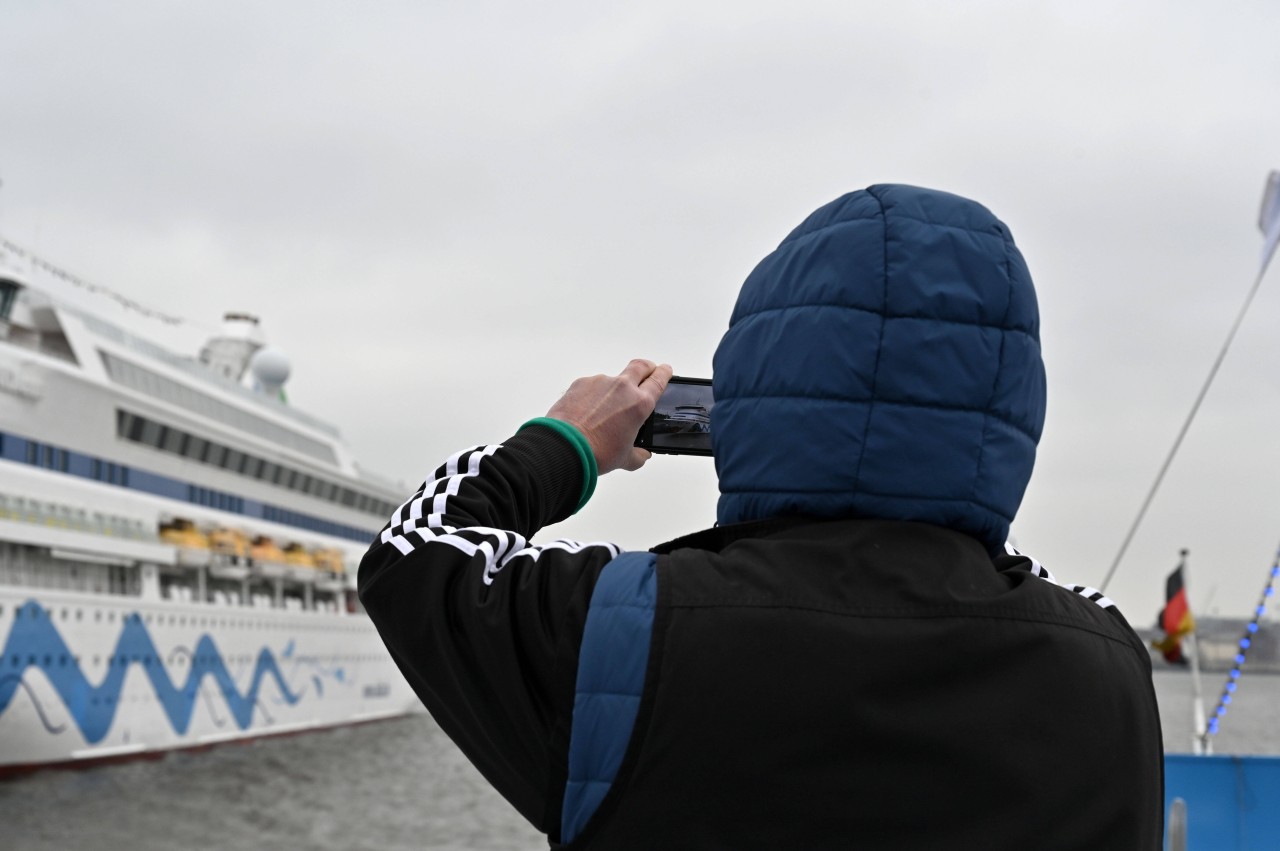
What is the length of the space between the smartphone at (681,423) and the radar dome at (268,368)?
3781 centimetres

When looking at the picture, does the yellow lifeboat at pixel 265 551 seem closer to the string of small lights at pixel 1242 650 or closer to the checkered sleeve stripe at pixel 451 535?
the string of small lights at pixel 1242 650

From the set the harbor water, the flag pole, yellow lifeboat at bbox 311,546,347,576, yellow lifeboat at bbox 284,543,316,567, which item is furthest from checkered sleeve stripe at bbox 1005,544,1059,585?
yellow lifeboat at bbox 311,546,347,576

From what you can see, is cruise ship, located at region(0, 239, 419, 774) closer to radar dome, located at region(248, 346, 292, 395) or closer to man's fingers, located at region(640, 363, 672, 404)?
radar dome, located at region(248, 346, 292, 395)

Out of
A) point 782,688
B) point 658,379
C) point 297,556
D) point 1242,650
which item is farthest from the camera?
point 297,556

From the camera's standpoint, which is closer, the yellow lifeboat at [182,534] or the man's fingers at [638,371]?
the man's fingers at [638,371]

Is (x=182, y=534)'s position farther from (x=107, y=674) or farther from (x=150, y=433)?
(x=107, y=674)

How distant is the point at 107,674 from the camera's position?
73.4ft

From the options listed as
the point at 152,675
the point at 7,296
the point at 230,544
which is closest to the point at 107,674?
the point at 152,675

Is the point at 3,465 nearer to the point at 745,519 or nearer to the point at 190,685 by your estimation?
the point at 190,685

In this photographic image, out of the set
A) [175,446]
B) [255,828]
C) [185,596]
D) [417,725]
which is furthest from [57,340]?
[417,725]

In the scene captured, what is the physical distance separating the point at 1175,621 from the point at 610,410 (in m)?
12.5

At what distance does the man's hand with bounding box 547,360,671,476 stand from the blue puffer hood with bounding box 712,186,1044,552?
0.22 metres

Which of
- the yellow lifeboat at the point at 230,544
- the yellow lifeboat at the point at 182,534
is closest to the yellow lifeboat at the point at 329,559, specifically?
the yellow lifeboat at the point at 230,544

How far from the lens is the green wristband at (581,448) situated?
4.19 feet
